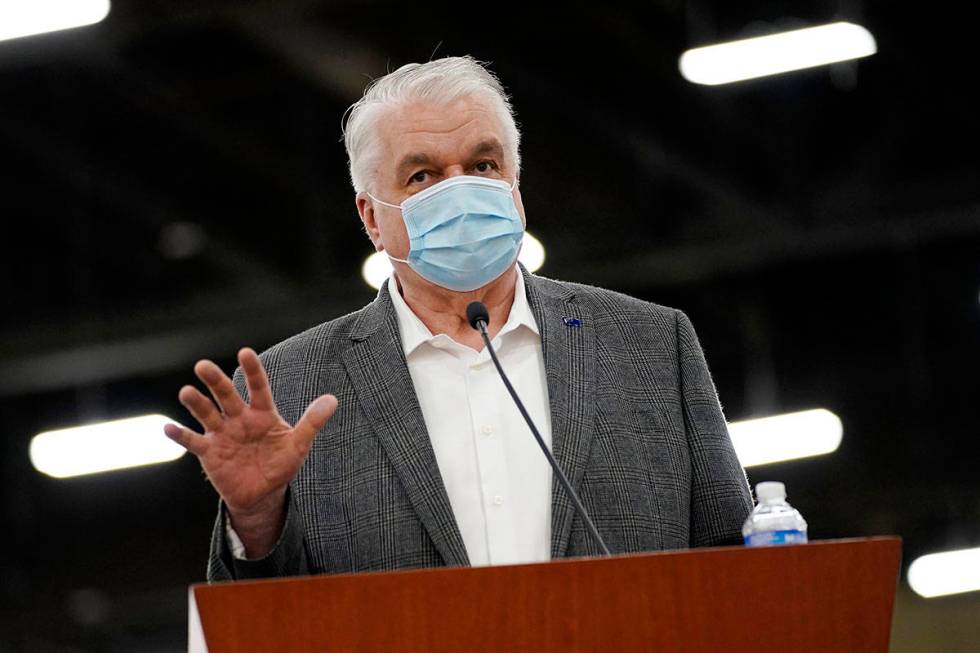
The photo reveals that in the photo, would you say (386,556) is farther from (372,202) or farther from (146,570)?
(146,570)

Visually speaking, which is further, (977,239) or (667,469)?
(977,239)

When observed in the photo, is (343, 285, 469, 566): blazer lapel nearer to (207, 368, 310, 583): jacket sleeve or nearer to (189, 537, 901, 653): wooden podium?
(207, 368, 310, 583): jacket sleeve

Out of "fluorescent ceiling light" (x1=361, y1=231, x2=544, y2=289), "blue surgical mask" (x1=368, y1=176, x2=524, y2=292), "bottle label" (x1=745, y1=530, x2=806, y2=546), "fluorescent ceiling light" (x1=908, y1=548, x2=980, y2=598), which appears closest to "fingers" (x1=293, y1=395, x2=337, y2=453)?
"bottle label" (x1=745, y1=530, x2=806, y2=546)

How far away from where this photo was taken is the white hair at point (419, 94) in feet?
7.70

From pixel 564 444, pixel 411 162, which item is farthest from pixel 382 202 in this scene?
pixel 564 444

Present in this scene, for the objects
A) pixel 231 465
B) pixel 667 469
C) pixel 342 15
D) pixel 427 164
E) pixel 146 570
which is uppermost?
pixel 342 15

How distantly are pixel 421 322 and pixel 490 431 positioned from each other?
0.85ft

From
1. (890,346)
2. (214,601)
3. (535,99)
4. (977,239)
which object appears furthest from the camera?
(890,346)

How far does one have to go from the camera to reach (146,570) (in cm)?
1094

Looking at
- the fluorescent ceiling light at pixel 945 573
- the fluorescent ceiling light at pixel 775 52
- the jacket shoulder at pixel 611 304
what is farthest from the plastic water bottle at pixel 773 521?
the fluorescent ceiling light at pixel 945 573

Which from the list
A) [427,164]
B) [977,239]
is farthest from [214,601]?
[977,239]

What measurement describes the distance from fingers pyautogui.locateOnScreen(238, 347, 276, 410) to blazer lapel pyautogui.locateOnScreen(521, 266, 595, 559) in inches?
19.8

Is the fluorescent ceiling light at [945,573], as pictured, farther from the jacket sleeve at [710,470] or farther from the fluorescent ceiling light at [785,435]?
the jacket sleeve at [710,470]

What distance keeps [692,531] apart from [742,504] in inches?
3.3
